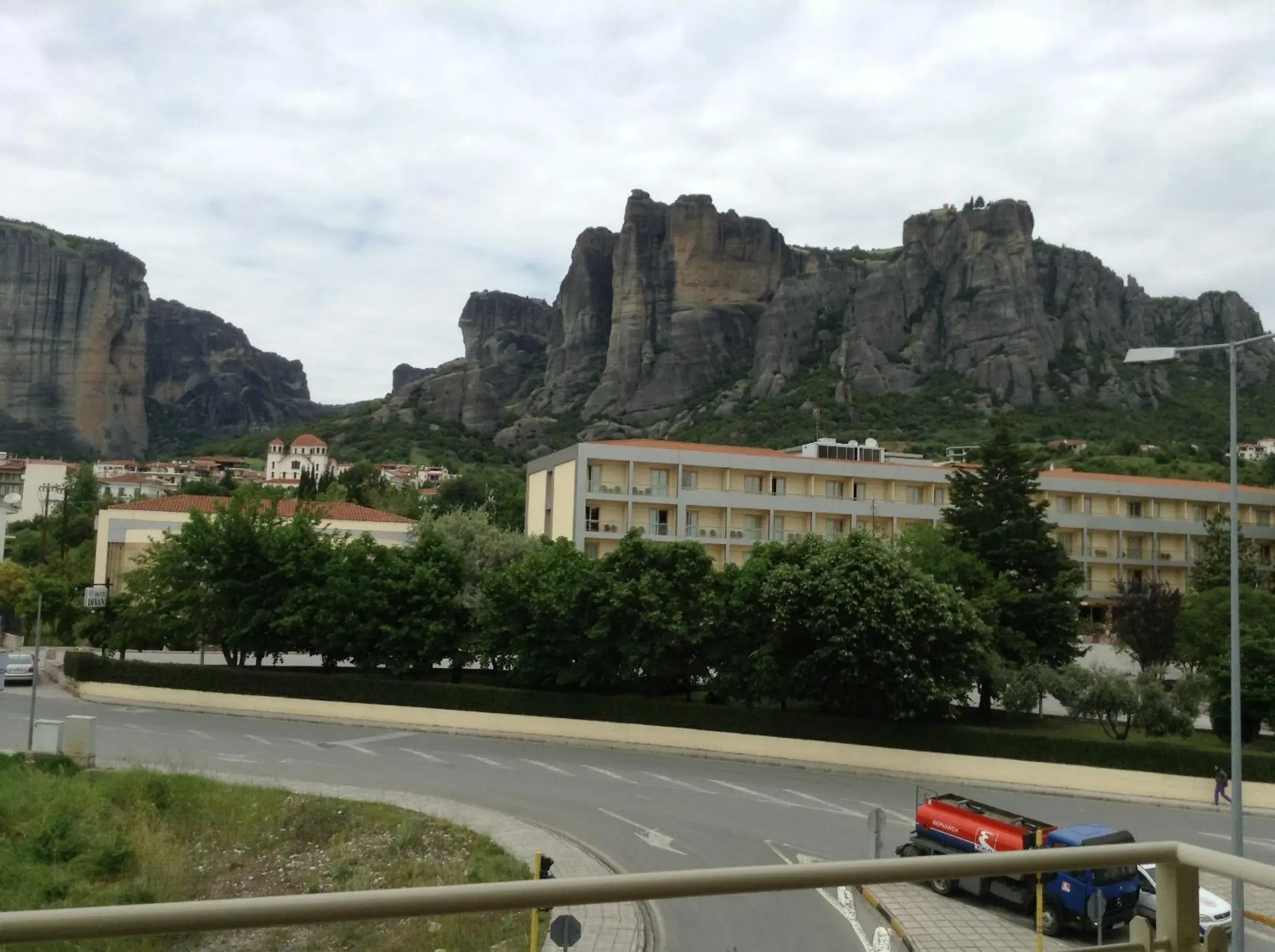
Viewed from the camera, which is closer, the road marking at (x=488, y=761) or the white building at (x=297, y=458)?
the road marking at (x=488, y=761)

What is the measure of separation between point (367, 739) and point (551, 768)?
798cm

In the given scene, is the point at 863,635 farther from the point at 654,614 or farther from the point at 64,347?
the point at 64,347

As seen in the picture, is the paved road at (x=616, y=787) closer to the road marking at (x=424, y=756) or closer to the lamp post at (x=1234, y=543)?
the road marking at (x=424, y=756)

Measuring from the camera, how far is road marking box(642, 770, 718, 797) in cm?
2594

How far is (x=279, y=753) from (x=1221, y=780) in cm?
2579

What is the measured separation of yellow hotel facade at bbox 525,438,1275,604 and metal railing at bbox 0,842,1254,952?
4870 cm

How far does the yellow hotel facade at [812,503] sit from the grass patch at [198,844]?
29.9m

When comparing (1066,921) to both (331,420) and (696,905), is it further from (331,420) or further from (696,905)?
(331,420)

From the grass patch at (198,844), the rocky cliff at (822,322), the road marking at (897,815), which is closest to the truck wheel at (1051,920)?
the grass patch at (198,844)

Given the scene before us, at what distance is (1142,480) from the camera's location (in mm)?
63562

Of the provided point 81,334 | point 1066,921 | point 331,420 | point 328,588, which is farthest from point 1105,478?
point 81,334

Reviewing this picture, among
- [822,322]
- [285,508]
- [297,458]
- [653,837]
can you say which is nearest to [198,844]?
[653,837]

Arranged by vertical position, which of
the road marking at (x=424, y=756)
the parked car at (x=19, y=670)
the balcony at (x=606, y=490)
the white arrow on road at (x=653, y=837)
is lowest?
the road marking at (x=424, y=756)

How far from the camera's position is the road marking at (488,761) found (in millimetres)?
29172
